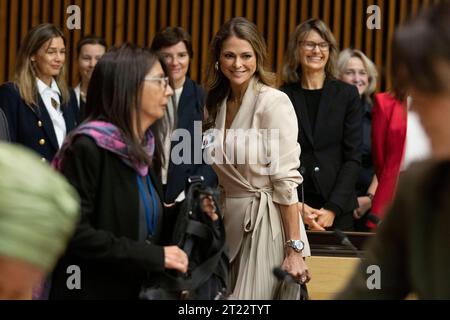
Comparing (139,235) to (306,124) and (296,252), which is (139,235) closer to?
(296,252)

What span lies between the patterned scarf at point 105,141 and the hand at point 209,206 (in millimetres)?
195

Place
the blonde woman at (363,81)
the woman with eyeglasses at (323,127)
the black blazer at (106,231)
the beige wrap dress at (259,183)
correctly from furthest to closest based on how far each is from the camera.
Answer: the blonde woman at (363,81), the woman with eyeglasses at (323,127), the beige wrap dress at (259,183), the black blazer at (106,231)

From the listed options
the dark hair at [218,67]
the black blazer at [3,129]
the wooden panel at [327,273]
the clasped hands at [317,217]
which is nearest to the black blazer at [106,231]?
the dark hair at [218,67]

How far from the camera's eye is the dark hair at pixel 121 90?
10.4 ft

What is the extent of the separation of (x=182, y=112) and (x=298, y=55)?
2.17ft

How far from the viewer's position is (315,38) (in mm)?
5375

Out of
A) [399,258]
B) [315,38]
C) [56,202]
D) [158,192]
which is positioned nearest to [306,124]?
[315,38]

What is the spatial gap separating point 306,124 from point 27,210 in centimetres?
365

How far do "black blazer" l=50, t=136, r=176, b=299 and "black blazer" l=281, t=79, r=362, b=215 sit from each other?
202cm

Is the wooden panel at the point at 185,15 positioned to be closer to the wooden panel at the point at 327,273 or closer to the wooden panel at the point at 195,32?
the wooden panel at the point at 195,32

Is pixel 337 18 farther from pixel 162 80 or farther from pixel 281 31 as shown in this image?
pixel 162 80

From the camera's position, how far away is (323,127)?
5.13 meters

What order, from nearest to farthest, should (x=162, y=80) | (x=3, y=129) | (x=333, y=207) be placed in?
(x=162, y=80) → (x=3, y=129) → (x=333, y=207)


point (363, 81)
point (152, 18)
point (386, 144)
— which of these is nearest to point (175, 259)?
point (386, 144)
